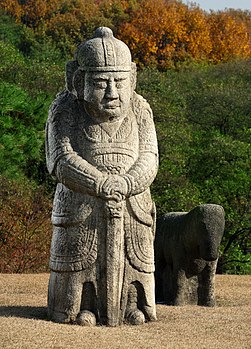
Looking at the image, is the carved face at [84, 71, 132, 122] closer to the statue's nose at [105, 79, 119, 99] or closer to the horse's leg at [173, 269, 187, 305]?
the statue's nose at [105, 79, 119, 99]

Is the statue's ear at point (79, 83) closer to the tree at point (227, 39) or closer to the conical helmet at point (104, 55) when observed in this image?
the conical helmet at point (104, 55)

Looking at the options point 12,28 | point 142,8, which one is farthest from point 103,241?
point 142,8

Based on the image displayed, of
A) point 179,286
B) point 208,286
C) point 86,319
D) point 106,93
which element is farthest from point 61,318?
point 208,286

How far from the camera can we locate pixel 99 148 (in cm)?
1040

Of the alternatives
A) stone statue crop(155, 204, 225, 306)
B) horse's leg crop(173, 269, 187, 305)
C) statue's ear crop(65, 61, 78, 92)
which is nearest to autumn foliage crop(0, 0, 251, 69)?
stone statue crop(155, 204, 225, 306)

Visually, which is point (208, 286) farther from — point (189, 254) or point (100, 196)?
point (100, 196)

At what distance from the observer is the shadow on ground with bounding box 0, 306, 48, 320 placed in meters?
10.8

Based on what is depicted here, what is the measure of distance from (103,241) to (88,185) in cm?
62

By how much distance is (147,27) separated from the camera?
59.2 meters

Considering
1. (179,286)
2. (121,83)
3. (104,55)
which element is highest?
(104,55)

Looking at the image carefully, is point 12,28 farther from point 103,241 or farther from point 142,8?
point 103,241

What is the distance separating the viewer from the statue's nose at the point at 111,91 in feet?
34.0

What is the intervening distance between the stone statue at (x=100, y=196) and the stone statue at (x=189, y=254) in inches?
68.0

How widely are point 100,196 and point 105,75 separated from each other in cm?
126
